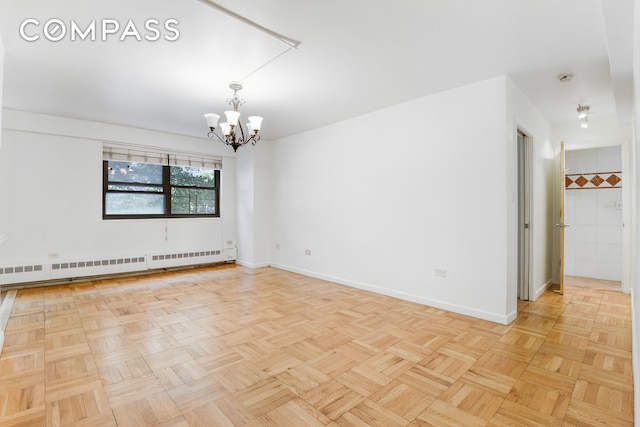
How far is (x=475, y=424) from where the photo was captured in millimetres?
1538

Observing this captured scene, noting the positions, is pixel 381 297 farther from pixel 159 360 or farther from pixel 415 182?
pixel 159 360

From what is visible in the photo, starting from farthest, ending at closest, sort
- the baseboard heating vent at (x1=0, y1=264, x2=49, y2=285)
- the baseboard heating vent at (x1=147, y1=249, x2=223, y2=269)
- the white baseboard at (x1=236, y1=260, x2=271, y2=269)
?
1. the white baseboard at (x1=236, y1=260, x2=271, y2=269)
2. the baseboard heating vent at (x1=147, y1=249, x2=223, y2=269)
3. the baseboard heating vent at (x1=0, y1=264, x2=49, y2=285)

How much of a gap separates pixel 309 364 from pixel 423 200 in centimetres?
221

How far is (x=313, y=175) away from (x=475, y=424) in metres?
3.93

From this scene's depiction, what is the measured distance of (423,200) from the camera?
349cm

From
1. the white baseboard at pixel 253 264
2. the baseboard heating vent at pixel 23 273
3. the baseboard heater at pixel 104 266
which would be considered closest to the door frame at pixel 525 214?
the white baseboard at pixel 253 264

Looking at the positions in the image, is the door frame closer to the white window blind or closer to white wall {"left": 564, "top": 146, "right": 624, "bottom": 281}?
white wall {"left": 564, "top": 146, "right": 624, "bottom": 281}

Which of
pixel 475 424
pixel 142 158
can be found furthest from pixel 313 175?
pixel 475 424

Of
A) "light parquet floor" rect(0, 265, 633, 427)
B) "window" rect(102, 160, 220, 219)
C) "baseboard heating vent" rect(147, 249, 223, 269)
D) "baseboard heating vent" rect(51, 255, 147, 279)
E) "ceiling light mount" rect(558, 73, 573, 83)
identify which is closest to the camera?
"light parquet floor" rect(0, 265, 633, 427)

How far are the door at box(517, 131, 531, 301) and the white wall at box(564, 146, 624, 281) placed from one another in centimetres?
206

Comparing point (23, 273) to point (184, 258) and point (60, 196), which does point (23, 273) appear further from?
point (184, 258)

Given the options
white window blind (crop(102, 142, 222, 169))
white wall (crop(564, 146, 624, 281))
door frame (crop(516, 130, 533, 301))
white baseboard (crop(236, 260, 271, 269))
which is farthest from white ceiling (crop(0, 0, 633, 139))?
white baseboard (crop(236, 260, 271, 269))

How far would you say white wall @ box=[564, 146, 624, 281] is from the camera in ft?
15.2

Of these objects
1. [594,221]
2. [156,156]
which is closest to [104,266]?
[156,156]
